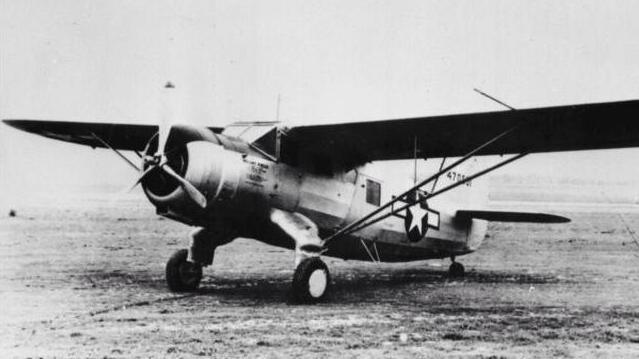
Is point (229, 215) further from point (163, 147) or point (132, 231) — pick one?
point (132, 231)

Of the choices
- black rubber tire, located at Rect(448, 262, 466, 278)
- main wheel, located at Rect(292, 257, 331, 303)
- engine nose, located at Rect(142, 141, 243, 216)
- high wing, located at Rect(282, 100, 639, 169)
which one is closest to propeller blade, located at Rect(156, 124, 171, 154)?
engine nose, located at Rect(142, 141, 243, 216)

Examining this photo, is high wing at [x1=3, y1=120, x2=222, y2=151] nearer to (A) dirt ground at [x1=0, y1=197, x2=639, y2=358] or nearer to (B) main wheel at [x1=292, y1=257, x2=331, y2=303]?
(A) dirt ground at [x1=0, y1=197, x2=639, y2=358]

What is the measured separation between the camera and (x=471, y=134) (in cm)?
972

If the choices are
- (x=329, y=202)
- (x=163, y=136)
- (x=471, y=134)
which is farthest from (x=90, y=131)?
(x=471, y=134)

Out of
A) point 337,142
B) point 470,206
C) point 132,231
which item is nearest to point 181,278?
point 337,142

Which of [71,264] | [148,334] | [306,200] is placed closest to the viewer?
[148,334]

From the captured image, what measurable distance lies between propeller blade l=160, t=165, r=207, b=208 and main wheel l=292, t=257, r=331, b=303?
1623 mm

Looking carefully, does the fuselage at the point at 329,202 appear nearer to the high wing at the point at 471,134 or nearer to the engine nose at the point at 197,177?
the engine nose at the point at 197,177

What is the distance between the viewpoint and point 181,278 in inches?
394

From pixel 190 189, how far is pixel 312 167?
2275mm

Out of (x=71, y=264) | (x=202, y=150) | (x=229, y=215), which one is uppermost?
(x=202, y=150)

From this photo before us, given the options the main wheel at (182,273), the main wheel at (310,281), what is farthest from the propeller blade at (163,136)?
the main wheel at (310,281)

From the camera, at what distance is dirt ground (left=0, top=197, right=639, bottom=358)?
618cm

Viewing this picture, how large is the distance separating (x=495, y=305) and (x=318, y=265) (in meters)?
2.51
